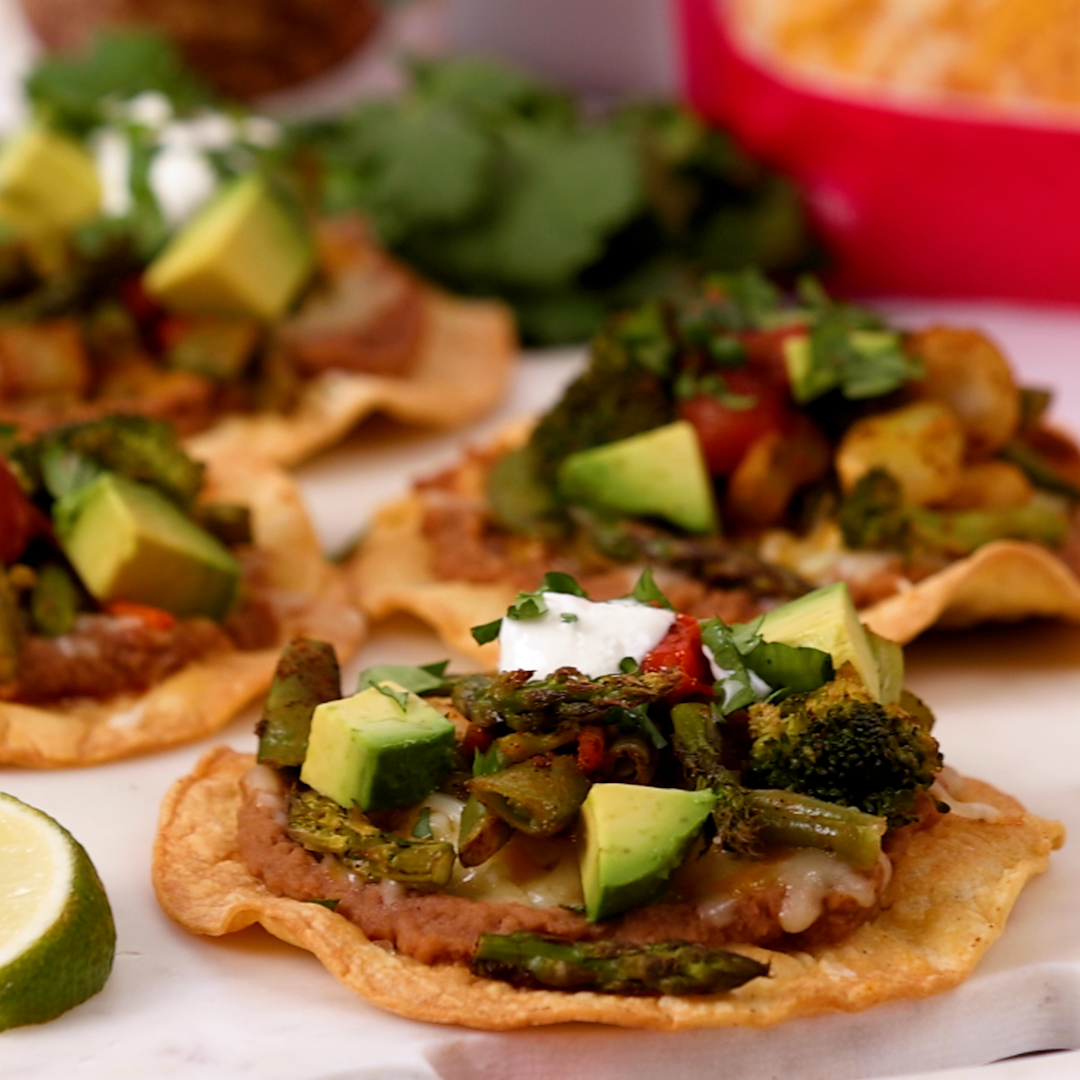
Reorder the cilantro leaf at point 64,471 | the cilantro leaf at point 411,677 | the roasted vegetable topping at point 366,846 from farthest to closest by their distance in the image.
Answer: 1. the cilantro leaf at point 64,471
2. the cilantro leaf at point 411,677
3. the roasted vegetable topping at point 366,846

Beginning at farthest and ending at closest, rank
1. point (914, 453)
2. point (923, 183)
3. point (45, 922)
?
point (923, 183) < point (914, 453) < point (45, 922)

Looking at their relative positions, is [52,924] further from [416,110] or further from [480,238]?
[416,110]

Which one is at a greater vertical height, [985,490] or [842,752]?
[842,752]

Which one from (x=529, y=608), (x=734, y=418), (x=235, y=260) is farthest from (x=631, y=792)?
(x=235, y=260)

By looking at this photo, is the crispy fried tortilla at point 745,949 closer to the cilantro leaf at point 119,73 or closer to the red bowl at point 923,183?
the red bowl at point 923,183

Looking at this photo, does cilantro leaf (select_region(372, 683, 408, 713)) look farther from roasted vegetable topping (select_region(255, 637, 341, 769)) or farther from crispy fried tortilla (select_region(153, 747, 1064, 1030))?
crispy fried tortilla (select_region(153, 747, 1064, 1030))

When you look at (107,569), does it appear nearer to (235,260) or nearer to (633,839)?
(633,839)

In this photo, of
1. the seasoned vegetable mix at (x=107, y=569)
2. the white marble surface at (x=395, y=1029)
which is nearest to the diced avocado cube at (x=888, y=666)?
the white marble surface at (x=395, y=1029)
